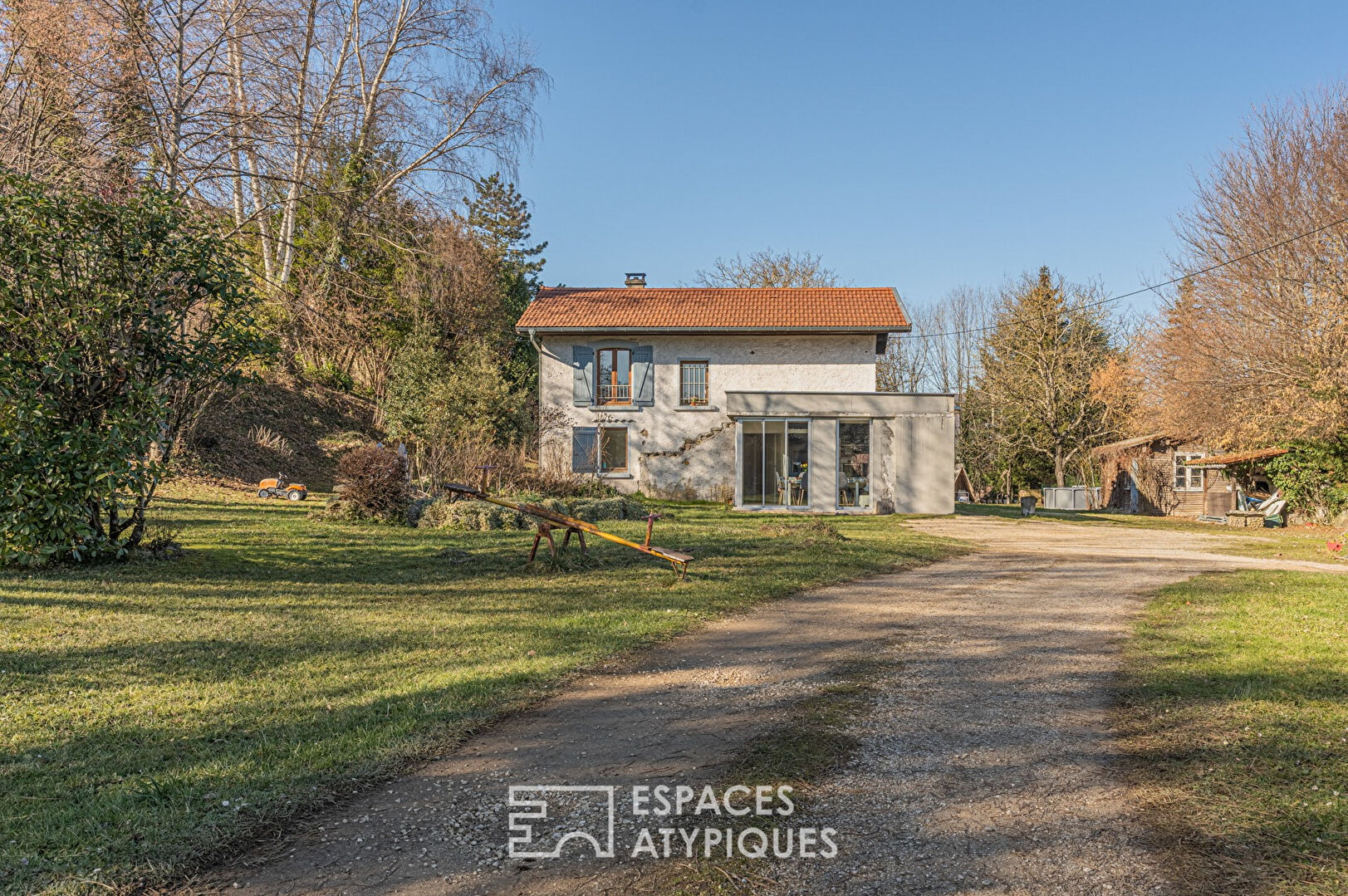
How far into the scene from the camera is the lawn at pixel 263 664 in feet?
11.0

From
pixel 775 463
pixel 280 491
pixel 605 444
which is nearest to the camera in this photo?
pixel 280 491

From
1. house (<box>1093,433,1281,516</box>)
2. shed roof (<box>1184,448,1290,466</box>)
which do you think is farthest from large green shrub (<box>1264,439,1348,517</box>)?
house (<box>1093,433,1281,516</box>)

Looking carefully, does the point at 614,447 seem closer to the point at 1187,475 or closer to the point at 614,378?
the point at 614,378

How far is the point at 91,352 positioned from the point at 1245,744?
32.0 feet

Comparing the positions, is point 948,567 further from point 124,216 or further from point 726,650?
point 124,216

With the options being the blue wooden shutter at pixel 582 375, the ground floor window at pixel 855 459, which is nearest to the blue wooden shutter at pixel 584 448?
the blue wooden shutter at pixel 582 375

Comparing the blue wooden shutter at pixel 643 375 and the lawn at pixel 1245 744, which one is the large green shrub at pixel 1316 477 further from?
the lawn at pixel 1245 744

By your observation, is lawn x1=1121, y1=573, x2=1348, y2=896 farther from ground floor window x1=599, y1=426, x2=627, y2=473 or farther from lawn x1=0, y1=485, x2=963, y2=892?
ground floor window x1=599, y1=426, x2=627, y2=473

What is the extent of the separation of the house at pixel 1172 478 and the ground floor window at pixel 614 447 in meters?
18.8

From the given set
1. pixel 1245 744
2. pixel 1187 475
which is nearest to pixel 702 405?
pixel 1187 475

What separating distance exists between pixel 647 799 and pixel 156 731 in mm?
2606

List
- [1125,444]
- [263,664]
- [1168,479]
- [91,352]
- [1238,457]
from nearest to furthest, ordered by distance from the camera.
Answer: [263,664] < [91,352] < [1238,457] < [1168,479] < [1125,444]

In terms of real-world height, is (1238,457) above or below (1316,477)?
above

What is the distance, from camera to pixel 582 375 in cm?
2664
